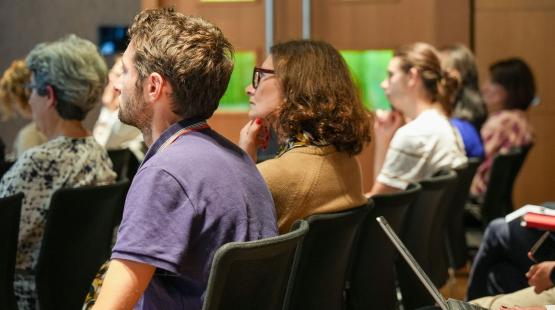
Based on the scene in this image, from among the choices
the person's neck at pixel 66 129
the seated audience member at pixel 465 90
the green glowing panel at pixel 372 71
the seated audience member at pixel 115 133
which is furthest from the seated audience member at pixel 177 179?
the green glowing panel at pixel 372 71

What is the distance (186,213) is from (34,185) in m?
1.49

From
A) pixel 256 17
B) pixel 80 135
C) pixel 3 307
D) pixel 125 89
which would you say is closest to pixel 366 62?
pixel 256 17

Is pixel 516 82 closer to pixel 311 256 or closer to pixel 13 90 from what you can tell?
pixel 13 90

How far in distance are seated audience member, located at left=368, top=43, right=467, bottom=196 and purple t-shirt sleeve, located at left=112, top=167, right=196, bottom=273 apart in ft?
7.55

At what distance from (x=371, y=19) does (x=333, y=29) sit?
0.24 m

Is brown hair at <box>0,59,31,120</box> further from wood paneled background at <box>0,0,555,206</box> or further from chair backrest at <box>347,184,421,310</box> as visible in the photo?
chair backrest at <box>347,184,421,310</box>

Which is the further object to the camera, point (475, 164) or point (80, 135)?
point (475, 164)

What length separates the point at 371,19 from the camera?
6.00 m

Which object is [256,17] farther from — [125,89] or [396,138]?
[125,89]

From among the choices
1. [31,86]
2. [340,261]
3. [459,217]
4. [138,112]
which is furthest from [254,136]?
[459,217]

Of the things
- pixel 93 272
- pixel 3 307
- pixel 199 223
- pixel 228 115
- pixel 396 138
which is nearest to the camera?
pixel 199 223

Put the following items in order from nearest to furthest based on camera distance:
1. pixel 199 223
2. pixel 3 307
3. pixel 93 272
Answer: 1. pixel 199 223
2. pixel 3 307
3. pixel 93 272

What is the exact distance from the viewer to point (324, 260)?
99.7 inches

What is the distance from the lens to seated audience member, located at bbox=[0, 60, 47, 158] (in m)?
5.26
